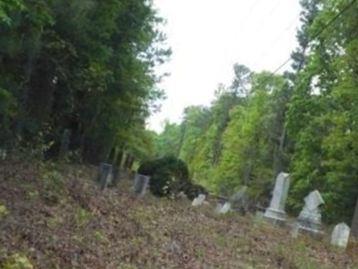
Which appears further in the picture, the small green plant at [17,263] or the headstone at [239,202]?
the headstone at [239,202]

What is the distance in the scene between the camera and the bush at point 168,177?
23781 mm

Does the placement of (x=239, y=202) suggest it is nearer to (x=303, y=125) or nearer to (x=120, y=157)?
(x=303, y=125)

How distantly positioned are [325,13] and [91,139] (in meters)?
15.0

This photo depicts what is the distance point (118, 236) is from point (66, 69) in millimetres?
13111

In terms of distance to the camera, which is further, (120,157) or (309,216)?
(120,157)

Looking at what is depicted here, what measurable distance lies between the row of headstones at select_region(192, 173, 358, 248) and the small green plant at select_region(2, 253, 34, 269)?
1353 cm

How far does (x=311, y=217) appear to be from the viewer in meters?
23.1

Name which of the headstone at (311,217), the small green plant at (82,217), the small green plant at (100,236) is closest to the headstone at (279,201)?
the headstone at (311,217)

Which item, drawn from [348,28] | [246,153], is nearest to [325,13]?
[348,28]

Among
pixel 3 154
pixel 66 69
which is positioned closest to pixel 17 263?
pixel 3 154

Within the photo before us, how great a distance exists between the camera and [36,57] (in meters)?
21.1

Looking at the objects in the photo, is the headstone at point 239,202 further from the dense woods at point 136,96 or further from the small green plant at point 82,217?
the small green plant at point 82,217

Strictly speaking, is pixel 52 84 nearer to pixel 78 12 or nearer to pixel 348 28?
pixel 78 12

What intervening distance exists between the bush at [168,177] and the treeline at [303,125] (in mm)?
7050
